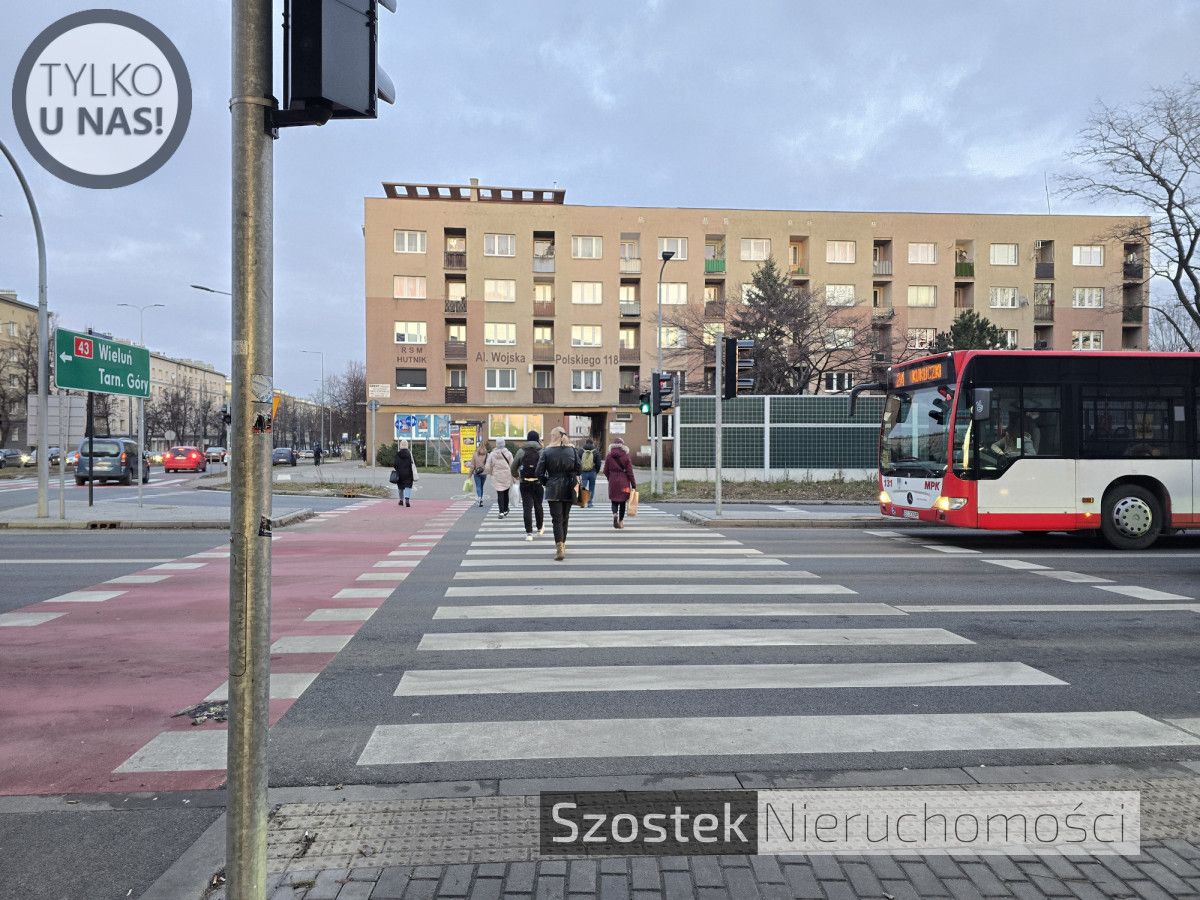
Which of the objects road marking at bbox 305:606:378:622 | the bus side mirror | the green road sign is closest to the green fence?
the bus side mirror

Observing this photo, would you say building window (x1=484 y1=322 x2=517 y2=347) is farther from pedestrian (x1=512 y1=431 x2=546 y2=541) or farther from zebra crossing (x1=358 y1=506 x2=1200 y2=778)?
zebra crossing (x1=358 y1=506 x2=1200 y2=778)

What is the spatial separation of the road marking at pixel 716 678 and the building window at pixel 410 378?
4700cm

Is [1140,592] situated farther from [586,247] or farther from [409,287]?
[409,287]

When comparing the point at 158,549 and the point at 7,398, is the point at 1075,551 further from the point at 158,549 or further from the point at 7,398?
the point at 7,398

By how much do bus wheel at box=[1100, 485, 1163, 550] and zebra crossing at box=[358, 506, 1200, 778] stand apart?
635 centimetres

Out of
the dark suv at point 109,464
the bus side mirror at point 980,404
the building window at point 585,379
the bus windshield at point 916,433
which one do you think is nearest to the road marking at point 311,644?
the bus windshield at point 916,433

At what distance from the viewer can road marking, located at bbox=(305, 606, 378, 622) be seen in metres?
7.19

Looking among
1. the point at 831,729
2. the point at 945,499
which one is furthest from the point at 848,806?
the point at 945,499

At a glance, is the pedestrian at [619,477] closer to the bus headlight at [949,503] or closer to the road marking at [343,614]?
the bus headlight at [949,503]

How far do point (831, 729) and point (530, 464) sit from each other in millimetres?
9866

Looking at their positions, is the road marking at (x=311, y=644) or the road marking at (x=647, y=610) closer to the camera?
the road marking at (x=311, y=644)

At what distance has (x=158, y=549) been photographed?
12.5 m

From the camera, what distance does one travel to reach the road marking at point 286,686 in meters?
5.02

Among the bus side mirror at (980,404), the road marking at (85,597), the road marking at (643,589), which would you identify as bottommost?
the road marking at (85,597)
